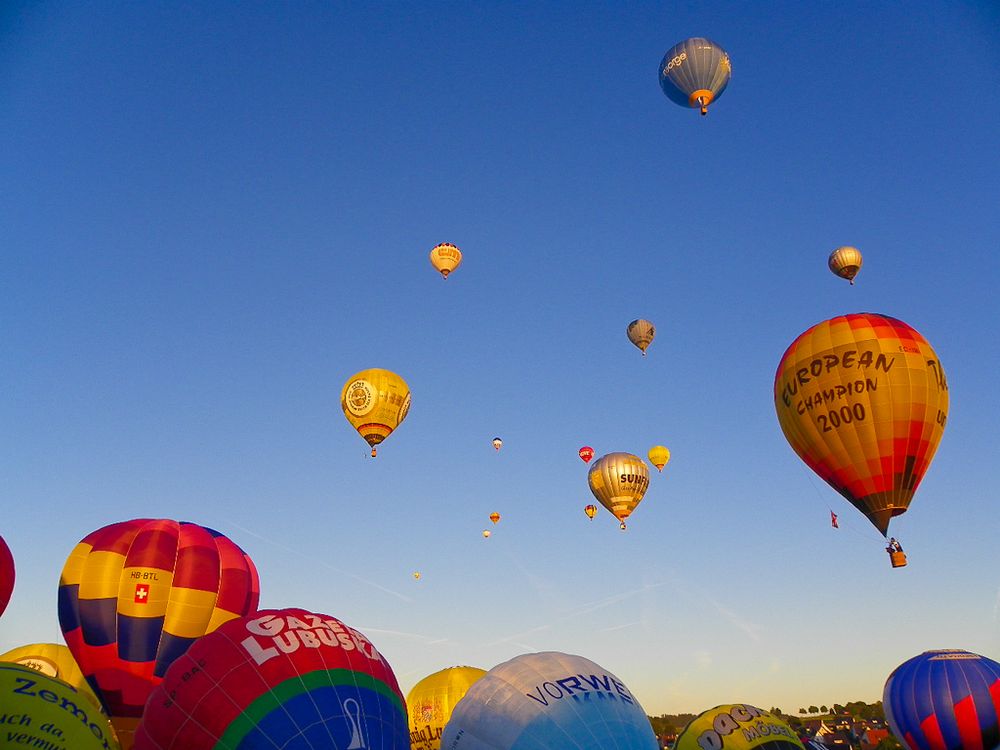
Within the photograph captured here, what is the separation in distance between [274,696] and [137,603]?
952 cm

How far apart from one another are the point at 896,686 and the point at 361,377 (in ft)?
71.1

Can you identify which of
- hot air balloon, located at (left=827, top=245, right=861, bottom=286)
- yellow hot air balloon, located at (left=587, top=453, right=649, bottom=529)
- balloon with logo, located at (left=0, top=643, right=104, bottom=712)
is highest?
hot air balloon, located at (left=827, top=245, right=861, bottom=286)

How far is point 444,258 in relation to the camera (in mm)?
34219

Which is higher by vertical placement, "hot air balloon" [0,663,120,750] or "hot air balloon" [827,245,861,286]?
"hot air balloon" [827,245,861,286]

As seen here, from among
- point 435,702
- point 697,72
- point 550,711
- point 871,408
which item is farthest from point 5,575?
point 697,72

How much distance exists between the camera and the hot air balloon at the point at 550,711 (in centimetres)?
988

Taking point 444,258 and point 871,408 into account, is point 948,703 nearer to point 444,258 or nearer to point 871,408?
point 871,408

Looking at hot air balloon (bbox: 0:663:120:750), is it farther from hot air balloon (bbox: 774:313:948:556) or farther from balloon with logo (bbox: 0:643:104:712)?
hot air balloon (bbox: 774:313:948:556)

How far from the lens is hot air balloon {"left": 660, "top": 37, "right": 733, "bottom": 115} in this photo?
90.3 ft

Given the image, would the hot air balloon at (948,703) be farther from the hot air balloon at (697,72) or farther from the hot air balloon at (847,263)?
the hot air balloon at (697,72)

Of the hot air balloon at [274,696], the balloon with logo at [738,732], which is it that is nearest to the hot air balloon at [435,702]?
the balloon with logo at [738,732]

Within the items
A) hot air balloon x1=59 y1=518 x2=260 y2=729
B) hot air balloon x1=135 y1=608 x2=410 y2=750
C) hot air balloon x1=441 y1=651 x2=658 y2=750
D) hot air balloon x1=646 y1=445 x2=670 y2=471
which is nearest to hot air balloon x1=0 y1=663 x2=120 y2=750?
hot air balloon x1=135 y1=608 x2=410 y2=750

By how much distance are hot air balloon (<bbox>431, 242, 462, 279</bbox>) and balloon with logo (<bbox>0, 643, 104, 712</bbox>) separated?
811 inches

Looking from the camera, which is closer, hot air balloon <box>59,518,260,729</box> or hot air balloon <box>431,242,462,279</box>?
hot air balloon <box>59,518,260,729</box>
